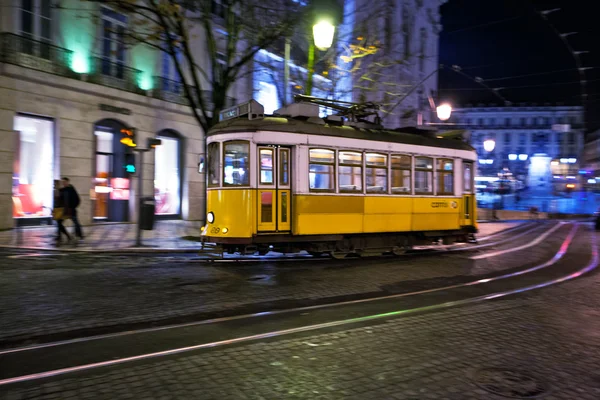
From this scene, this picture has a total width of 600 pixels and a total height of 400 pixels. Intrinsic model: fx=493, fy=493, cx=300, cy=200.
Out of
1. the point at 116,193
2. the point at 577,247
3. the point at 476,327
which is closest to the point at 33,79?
the point at 116,193

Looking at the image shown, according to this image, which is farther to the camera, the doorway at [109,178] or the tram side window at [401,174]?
the doorway at [109,178]

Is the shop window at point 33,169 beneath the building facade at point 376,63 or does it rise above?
beneath

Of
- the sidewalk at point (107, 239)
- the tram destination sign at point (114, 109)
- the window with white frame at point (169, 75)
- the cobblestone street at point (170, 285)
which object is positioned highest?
the window with white frame at point (169, 75)

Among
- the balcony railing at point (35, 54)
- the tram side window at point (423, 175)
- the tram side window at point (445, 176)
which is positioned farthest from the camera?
the balcony railing at point (35, 54)

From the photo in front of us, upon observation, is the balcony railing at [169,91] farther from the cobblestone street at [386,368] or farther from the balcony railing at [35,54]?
the cobblestone street at [386,368]

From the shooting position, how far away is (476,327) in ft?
20.2

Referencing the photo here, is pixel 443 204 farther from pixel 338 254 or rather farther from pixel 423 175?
pixel 338 254

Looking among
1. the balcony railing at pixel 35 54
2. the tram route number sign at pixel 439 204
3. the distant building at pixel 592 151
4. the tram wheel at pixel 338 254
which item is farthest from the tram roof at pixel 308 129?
the distant building at pixel 592 151

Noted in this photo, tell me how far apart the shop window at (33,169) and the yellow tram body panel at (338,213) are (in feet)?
31.5

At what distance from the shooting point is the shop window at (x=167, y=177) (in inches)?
894

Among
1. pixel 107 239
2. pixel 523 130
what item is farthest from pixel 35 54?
pixel 523 130

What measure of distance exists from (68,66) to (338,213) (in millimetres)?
12731

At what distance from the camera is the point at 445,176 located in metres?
14.0

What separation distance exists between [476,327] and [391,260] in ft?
20.7
